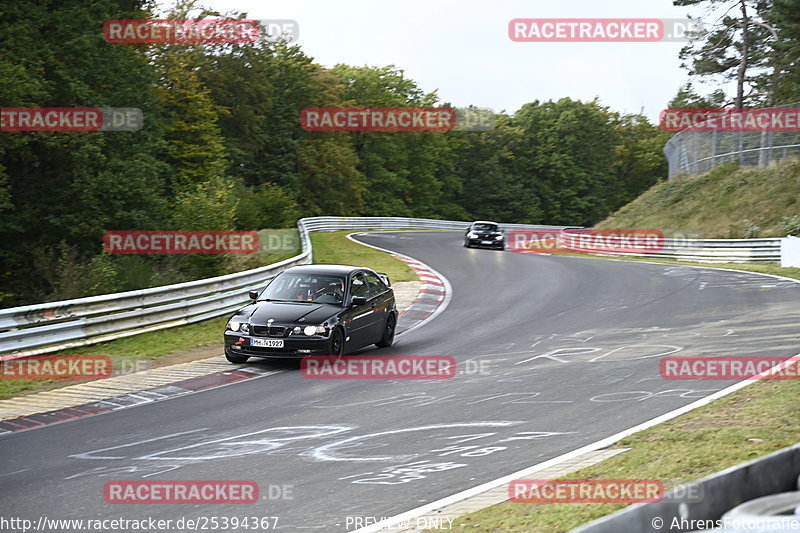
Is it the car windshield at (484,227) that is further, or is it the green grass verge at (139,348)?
the car windshield at (484,227)

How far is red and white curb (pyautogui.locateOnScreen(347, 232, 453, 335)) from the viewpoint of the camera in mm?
19547

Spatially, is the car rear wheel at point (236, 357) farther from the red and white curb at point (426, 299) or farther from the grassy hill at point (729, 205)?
the grassy hill at point (729, 205)

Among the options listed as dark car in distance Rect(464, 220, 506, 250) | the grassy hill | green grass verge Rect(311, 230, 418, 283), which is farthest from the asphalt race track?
dark car in distance Rect(464, 220, 506, 250)

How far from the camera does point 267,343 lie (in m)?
13.6

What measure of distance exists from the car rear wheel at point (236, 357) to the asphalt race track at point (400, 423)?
1042 mm

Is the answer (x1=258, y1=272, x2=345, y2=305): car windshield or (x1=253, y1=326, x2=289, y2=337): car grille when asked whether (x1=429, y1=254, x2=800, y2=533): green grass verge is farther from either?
(x1=258, y1=272, x2=345, y2=305): car windshield

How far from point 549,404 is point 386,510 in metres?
4.46

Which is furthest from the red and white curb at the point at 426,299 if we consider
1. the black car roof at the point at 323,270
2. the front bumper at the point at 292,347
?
the front bumper at the point at 292,347

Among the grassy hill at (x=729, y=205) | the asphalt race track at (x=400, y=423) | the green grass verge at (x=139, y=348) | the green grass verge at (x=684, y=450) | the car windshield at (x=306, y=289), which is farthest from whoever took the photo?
the grassy hill at (x=729, y=205)

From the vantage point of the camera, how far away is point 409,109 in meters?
98.5

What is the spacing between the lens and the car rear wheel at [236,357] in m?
14.0

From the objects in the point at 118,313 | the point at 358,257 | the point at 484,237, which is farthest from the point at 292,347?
the point at 484,237

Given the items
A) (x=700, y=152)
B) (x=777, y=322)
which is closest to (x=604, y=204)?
(x=700, y=152)

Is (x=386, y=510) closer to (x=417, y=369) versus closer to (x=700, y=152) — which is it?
(x=417, y=369)
